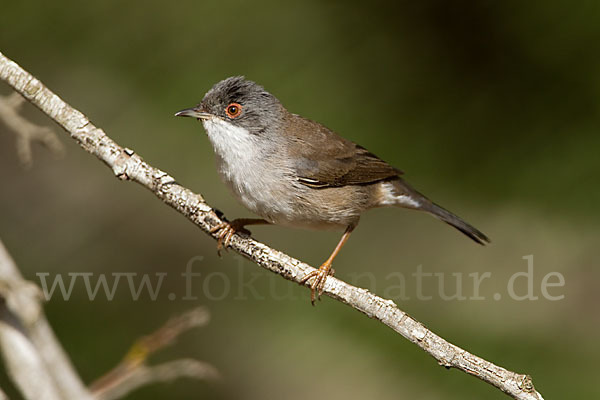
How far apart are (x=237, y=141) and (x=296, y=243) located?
8.96ft

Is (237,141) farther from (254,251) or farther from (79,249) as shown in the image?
(79,249)

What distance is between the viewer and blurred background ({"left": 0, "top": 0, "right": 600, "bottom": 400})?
14.8ft

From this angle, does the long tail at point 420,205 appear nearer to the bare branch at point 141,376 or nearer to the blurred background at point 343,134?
the blurred background at point 343,134

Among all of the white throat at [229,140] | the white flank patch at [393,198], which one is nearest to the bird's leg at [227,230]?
the white throat at [229,140]

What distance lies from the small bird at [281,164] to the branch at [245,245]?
423 millimetres

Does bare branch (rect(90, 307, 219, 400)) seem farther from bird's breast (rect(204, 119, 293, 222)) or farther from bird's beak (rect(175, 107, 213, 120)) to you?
bird's beak (rect(175, 107, 213, 120))

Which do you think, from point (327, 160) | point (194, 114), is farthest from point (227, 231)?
point (327, 160)

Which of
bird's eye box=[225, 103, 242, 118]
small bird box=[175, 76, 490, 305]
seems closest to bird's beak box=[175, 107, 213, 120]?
small bird box=[175, 76, 490, 305]

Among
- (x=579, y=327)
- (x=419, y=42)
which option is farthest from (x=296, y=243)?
(x=579, y=327)

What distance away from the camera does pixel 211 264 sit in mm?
5457

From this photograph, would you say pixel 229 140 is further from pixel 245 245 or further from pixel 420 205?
pixel 420 205

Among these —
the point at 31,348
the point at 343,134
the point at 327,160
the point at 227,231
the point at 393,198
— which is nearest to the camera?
the point at 31,348

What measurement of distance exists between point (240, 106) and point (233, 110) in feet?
0.15

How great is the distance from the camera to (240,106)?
3391 millimetres
